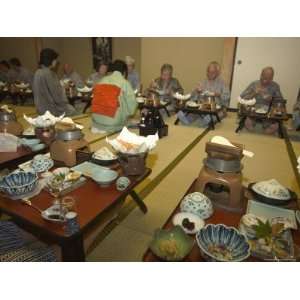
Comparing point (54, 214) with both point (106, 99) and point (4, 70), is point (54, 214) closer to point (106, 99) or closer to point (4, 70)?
point (106, 99)

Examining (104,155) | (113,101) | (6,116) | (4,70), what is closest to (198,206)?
(104,155)

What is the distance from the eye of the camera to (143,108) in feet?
17.9

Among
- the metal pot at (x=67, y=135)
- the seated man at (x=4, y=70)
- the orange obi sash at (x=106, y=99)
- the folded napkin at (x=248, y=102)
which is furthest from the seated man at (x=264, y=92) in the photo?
the seated man at (x=4, y=70)

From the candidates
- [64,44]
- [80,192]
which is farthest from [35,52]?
[80,192]

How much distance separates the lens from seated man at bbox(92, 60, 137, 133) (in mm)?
4238

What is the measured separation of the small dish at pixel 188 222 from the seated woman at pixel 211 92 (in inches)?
166

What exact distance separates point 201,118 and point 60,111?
9.57ft

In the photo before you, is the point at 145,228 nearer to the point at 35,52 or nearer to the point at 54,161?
the point at 54,161

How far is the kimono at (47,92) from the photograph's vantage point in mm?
4398

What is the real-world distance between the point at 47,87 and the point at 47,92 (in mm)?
92

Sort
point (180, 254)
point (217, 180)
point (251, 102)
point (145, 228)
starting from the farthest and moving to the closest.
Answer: point (251, 102)
point (145, 228)
point (217, 180)
point (180, 254)

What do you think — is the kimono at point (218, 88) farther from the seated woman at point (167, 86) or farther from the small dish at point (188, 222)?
the small dish at point (188, 222)

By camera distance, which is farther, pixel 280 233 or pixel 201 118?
pixel 201 118
